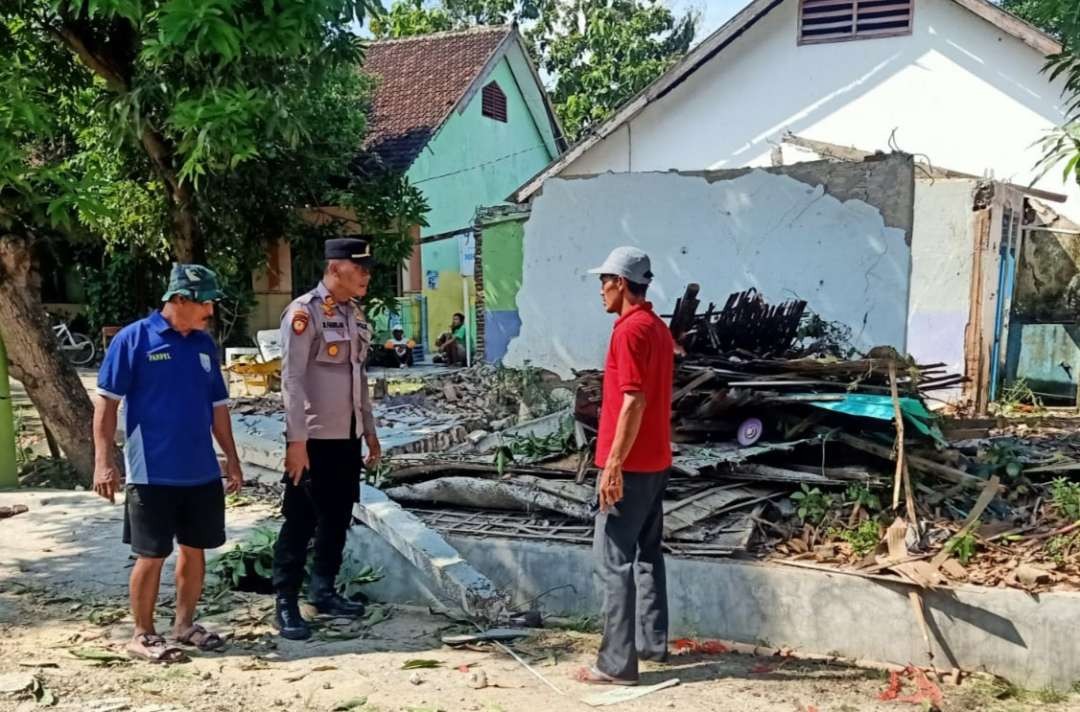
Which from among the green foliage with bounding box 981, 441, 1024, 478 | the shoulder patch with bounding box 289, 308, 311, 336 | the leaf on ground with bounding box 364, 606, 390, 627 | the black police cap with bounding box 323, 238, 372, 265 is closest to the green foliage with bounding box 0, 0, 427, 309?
the black police cap with bounding box 323, 238, 372, 265

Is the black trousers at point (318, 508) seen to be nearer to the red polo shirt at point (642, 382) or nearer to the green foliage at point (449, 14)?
the red polo shirt at point (642, 382)

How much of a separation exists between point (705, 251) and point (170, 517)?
671cm

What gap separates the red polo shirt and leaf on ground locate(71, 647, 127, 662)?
2344 mm

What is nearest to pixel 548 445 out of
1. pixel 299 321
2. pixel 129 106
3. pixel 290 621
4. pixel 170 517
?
pixel 290 621

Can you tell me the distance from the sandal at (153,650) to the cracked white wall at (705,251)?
664 cm

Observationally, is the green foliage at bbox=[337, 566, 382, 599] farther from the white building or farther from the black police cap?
the white building

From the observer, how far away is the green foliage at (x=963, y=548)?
4539 millimetres

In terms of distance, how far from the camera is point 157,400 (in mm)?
3928

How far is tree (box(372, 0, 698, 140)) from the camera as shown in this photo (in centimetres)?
2516

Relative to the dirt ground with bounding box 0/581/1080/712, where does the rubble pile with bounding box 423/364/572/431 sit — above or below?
above

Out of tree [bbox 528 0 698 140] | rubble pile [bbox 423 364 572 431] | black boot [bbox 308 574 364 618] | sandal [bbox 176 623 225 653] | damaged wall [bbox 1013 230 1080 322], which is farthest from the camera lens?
tree [bbox 528 0 698 140]

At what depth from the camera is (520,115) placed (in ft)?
73.8

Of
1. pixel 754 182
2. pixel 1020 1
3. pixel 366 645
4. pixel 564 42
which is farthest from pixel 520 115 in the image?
pixel 366 645

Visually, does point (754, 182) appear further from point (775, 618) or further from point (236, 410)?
point (236, 410)
